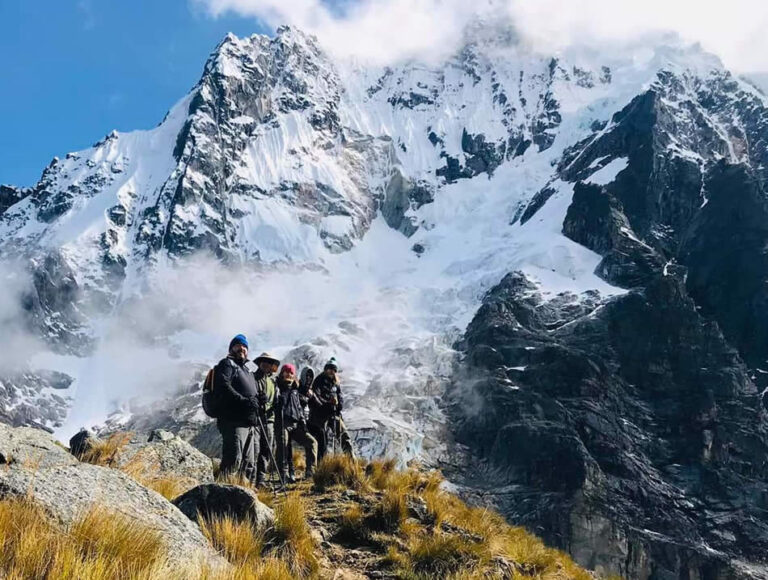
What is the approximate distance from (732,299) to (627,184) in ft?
136

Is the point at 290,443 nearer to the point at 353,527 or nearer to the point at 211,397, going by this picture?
the point at 211,397

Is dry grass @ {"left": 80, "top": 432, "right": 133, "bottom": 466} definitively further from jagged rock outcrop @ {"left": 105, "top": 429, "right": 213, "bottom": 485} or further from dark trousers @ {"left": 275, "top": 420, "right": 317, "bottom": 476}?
dark trousers @ {"left": 275, "top": 420, "right": 317, "bottom": 476}

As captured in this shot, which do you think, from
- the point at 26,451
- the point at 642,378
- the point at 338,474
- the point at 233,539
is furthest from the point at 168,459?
the point at 642,378

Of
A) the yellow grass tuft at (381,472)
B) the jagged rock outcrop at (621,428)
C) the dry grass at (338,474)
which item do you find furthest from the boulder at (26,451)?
the jagged rock outcrop at (621,428)

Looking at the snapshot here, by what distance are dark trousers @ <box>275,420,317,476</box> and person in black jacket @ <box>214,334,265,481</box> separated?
6.81ft

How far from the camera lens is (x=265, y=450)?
40.8ft

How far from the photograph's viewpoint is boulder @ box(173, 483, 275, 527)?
681cm

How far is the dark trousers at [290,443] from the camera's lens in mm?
13047

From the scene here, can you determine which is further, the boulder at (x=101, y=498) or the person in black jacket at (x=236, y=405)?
the person in black jacket at (x=236, y=405)

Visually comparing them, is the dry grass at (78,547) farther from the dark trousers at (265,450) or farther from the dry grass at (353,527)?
the dark trousers at (265,450)

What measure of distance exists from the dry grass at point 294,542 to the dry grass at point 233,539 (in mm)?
273

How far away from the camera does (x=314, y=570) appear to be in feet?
22.8

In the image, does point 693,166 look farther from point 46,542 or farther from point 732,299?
point 46,542

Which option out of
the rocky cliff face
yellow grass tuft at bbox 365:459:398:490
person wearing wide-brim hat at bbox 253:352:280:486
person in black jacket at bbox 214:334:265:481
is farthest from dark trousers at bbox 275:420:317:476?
the rocky cliff face
